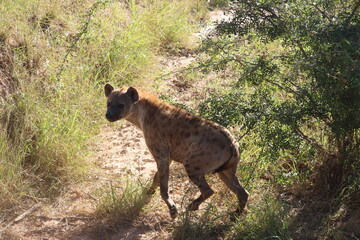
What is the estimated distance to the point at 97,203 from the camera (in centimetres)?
516

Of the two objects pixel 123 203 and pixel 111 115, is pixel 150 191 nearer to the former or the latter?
pixel 123 203

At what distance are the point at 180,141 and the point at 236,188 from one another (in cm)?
68

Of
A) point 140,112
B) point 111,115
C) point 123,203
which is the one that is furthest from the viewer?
point 140,112

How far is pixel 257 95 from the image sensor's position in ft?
17.9

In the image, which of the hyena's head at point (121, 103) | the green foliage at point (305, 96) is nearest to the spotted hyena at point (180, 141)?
the hyena's head at point (121, 103)

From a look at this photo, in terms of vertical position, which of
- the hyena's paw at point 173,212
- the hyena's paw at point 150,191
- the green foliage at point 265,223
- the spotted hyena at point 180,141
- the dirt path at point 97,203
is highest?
the spotted hyena at point 180,141

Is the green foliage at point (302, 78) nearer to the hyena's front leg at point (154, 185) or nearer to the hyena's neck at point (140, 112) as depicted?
the hyena's neck at point (140, 112)

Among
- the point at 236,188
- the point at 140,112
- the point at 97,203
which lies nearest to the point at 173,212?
the point at 236,188

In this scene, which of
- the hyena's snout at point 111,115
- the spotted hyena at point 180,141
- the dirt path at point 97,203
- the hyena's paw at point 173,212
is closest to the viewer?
the spotted hyena at point 180,141

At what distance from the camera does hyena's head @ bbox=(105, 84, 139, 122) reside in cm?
536

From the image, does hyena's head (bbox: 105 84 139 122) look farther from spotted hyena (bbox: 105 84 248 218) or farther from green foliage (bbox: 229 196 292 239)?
green foliage (bbox: 229 196 292 239)

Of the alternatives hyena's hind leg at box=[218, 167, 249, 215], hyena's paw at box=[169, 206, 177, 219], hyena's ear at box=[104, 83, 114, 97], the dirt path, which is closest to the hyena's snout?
hyena's ear at box=[104, 83, 114, 97]

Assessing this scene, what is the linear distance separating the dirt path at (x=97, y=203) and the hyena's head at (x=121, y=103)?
2.23 feet

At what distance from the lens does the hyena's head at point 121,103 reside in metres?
5.36
